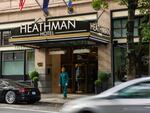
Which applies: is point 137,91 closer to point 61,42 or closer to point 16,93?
point 16,93

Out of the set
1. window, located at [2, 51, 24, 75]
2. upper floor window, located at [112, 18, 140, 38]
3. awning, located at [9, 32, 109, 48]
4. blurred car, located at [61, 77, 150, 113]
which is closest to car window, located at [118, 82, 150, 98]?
blurred car, located at [61, 77, 150, 113]

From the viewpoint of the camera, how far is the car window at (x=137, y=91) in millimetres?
10562

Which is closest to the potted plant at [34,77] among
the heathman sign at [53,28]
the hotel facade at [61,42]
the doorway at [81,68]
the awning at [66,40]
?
the hotel facade at [61,42]

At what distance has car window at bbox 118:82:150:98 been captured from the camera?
10562mm

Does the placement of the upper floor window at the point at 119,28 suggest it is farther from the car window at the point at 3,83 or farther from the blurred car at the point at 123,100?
the blurred car at the point at 123,100

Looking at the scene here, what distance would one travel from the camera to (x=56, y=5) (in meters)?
30.9

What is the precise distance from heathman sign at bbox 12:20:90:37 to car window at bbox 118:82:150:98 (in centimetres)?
1483

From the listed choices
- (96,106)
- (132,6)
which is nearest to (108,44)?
(132,6)

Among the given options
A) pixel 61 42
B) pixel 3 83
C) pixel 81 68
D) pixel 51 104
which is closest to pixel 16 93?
pixel 3 83

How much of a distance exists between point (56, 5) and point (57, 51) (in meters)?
3.09

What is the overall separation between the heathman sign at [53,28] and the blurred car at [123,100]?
14.6 metres

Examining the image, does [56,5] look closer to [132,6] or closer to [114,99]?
[132,6]

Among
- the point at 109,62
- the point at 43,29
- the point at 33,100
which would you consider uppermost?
the point at 43,29

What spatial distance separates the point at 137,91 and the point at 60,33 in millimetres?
16371
